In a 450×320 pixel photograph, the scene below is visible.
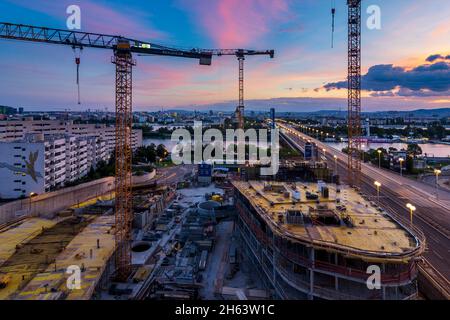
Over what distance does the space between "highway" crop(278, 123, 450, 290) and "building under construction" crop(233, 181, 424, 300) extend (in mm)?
3109

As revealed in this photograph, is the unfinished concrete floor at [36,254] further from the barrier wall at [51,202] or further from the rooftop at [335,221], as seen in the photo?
the rooftop at [335,221]

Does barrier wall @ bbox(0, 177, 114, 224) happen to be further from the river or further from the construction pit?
the river

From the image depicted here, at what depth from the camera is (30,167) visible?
2109 centimetres

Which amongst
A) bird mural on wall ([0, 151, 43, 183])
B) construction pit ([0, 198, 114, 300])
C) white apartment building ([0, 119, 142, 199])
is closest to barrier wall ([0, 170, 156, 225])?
construction pit ([0, 198, 114, 300])

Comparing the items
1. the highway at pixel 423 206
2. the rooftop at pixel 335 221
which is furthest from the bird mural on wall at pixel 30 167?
the highway at pixel 423 206

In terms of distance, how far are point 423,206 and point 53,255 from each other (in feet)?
62.2

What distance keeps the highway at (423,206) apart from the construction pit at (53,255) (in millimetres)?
11002

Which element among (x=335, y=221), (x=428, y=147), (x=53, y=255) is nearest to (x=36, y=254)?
(x=53, y=255)

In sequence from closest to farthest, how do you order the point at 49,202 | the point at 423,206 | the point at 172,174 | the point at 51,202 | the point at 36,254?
the point at 36,254 → the point at 49,202 → the point at 51,202 → the point at 423,206 → the point at 172,174

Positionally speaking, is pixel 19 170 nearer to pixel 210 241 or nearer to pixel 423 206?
pixel 210 241

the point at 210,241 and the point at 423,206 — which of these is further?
the point at 423,206

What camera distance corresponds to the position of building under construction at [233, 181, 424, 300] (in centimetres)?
715
